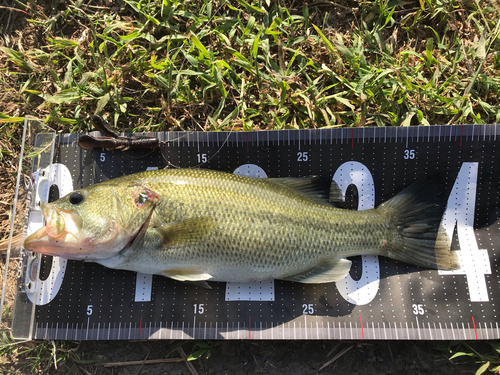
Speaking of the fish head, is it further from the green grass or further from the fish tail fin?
the fish tail fin

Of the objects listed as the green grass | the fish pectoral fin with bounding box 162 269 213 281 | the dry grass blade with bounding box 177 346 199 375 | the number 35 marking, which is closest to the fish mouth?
the fish pectoral fin with bounding box 162 269 213 281

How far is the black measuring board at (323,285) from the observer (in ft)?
10.2

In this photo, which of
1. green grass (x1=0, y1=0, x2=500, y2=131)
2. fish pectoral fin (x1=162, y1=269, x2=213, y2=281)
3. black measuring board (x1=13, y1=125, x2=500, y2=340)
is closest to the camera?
fish pectoral fin (x1=162, y1=269, x2=213, y2=281)

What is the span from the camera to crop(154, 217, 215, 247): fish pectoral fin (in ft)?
8.98

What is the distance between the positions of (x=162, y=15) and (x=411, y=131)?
114 inches

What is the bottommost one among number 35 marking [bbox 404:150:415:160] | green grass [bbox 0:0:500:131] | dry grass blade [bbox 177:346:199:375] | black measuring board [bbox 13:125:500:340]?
dry grass blade [bbox 177:346:199:375]

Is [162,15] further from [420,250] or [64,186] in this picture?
[420,250]

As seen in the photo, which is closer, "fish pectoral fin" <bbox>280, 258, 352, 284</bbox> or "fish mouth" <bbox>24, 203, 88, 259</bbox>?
"fish mouth" <bbox>24, 203, 88, 259</bbox>

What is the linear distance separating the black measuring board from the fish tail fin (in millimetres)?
145

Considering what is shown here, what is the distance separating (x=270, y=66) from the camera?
3.45 metres

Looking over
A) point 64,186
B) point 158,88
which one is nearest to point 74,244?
point 64,186

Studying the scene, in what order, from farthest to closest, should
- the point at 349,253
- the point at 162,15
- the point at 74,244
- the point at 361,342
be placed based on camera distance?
the point at 162,15 → the point at 361,342 → the point at 349,253 → the point at 74,244

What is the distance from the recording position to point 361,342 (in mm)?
3238

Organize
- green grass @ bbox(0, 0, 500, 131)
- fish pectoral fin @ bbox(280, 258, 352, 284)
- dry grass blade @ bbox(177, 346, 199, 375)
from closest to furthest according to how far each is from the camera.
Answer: fish pectoral fin @ bbox(280, 258, 352, 284), dry grass blade @ bbox(177, 346, 199, 375), green grass @ bbox(0, 0, 500, 131)
